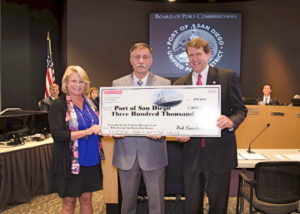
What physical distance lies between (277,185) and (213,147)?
0.93m

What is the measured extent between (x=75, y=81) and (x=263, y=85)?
24.5 feet

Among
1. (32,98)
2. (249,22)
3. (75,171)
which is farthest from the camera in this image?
(249,22)

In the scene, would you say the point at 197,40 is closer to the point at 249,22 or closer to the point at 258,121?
the point at 258,121

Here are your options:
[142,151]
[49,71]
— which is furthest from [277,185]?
[49,71]

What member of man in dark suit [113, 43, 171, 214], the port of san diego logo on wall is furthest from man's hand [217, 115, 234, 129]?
the port of san diego logo on wall

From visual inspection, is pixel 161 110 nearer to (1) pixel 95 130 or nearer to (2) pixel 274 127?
(1) pixel 95 130

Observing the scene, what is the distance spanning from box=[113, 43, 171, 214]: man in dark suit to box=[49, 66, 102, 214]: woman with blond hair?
10.7 inches

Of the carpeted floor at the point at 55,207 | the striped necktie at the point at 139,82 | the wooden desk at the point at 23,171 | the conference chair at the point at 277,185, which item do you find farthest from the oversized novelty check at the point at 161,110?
the wooden desk at the point at 23,171

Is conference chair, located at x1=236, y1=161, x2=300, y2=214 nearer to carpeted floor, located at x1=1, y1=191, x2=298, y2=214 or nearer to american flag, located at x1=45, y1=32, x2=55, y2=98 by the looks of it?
carpeted floor, located at x1=1, y1=191, x2=298, y2=214

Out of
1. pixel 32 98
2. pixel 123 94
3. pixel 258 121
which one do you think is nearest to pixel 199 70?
pixel 123 94

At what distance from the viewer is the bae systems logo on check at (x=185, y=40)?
8.62m

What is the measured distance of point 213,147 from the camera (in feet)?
7.61

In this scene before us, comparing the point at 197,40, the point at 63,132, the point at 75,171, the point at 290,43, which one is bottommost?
the point at 75,171

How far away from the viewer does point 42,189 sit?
4.71m
